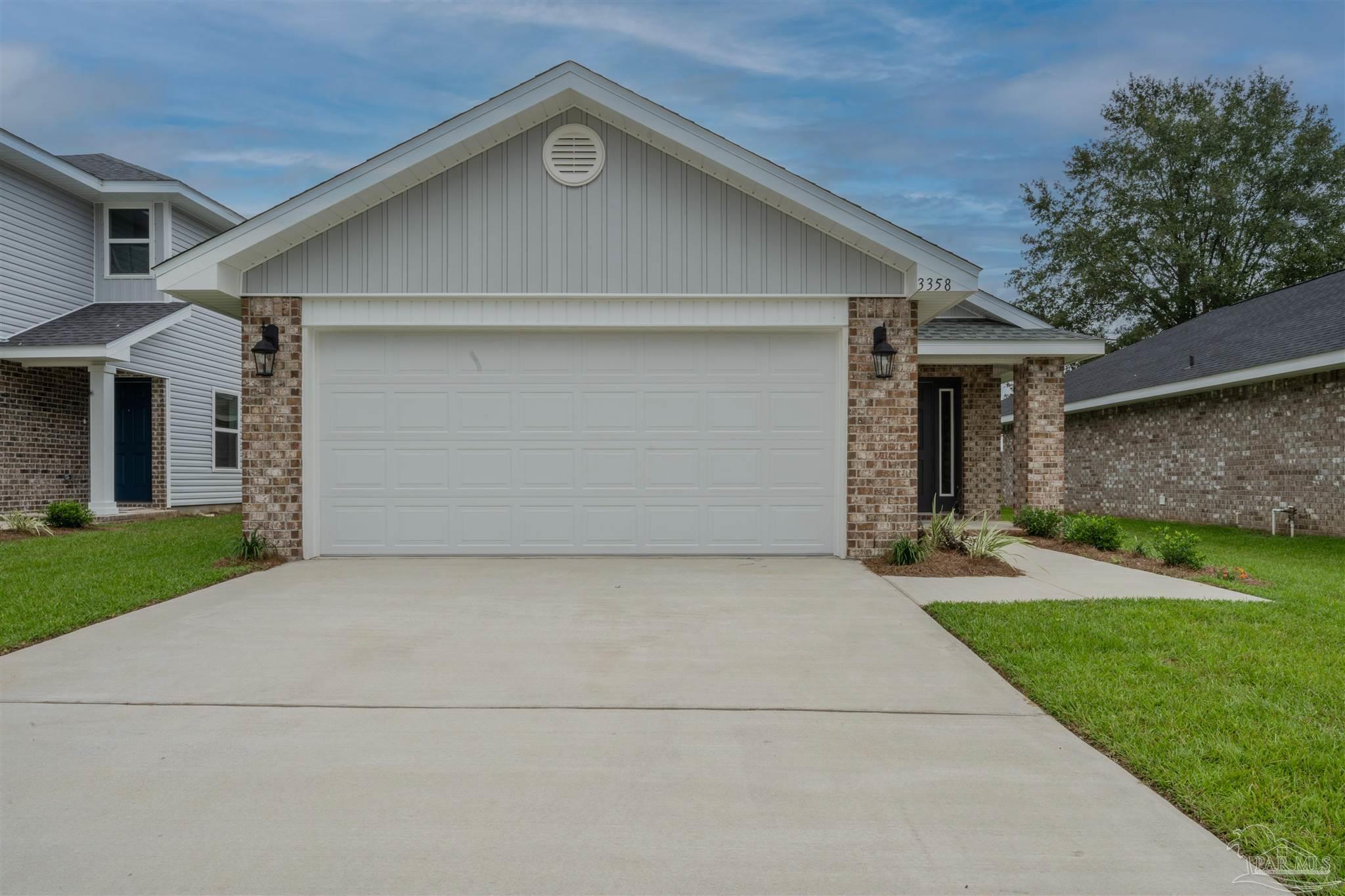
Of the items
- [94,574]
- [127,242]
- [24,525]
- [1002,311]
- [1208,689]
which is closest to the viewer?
[1208,689]

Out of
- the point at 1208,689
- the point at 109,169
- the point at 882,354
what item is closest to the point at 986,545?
the point at 882,354

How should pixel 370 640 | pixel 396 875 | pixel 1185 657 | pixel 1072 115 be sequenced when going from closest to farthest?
pixel 396 875
pixel 1185 657
pixel 370 640
pixel 1072 115

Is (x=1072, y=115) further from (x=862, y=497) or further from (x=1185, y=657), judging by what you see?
(x=1185, y=657)

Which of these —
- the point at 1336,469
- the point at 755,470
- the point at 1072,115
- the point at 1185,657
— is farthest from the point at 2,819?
the point at 1072,115

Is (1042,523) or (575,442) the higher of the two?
(575,442)

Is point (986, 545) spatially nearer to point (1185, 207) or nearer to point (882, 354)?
point (882, 354)

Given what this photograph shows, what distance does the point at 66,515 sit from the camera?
12.6 meters

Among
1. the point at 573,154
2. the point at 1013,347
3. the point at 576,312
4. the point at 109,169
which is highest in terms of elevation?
the point at 109,169

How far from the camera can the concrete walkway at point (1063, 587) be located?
688 centimetres

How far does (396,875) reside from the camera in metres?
2.62

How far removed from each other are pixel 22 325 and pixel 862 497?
1374 cm

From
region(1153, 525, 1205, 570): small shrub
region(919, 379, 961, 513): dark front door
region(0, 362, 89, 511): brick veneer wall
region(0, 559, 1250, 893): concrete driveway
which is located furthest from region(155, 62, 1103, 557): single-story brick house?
region(0, 362, 89, 511): brick veneer wall

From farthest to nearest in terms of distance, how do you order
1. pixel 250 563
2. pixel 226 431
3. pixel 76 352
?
pixel 226 431 → pixel 76 352 → pixel 250 563

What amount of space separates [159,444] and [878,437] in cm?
1288
